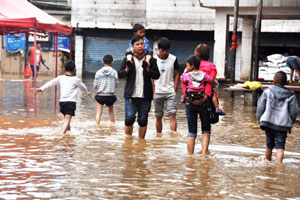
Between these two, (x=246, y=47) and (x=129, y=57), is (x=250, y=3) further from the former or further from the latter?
(x=129, y=57)

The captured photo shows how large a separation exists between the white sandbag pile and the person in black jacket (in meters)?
18.9

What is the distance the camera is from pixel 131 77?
27.1ft

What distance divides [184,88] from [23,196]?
2995mm

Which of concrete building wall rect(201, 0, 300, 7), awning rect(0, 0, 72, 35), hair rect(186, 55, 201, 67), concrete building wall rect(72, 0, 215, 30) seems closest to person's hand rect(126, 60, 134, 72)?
hair rect(186, 55, 201, 67)

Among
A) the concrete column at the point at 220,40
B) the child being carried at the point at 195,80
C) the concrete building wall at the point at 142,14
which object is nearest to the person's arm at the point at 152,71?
the child being carried at the point at 195,80

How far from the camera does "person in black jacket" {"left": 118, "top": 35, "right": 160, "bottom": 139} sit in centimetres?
816

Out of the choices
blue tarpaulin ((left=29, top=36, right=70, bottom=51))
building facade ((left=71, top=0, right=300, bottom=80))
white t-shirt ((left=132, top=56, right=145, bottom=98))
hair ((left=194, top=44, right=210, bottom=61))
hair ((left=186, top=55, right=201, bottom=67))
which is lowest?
white t-shirt ((left=132, top=56, right=145, bottom=98))

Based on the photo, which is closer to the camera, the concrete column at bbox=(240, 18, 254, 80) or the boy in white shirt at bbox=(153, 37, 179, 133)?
the boy in white shirt at bbox=(153, 37, 179, 133)

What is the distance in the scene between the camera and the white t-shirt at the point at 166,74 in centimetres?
921

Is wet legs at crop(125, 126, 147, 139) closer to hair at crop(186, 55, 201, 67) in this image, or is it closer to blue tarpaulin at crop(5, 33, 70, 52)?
hair at crop(186, 55, 201, 67)

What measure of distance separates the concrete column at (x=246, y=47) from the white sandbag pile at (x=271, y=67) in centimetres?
214

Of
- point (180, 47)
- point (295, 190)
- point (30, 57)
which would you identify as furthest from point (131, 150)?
point (180, 47)

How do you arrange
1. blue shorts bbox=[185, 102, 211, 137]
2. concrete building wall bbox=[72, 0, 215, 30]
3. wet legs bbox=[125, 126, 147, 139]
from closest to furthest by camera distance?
blue shorts bbox=[185, 102, 211, 137]
wet legs bbox=[125, 126, 147, 139]
concrete building wall bbox=[72, 0, 215, 30]

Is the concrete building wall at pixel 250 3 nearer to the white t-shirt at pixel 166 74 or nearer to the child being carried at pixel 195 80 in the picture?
the white t-shirt at pixel 166 74
